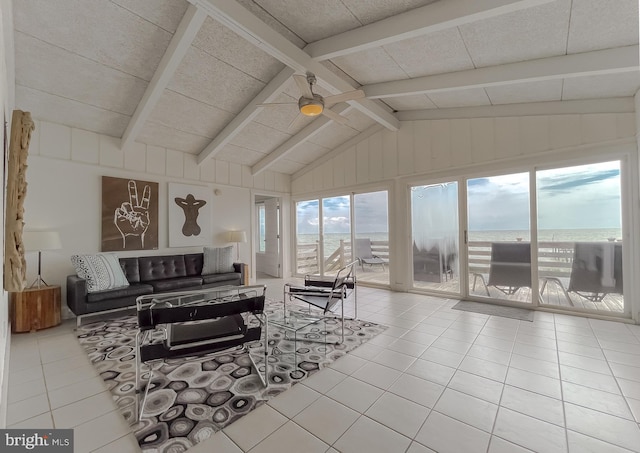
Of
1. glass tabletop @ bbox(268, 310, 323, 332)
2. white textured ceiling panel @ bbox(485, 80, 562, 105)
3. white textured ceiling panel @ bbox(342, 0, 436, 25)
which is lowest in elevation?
glass tabletop @ bbox(268, 310, 323, 332)

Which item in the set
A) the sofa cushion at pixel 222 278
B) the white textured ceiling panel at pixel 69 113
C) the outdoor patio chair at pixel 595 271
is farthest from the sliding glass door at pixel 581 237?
the white textured ceiling panel at pixel 69 113

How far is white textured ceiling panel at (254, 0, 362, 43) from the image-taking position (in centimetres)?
253

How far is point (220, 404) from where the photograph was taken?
1876 millimetres

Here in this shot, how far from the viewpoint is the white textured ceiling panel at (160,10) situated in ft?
8.25

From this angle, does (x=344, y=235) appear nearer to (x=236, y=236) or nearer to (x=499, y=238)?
(x=236, y=236)

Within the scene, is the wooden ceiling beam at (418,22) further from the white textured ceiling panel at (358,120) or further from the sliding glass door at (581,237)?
the sliding glass door at (581,237)

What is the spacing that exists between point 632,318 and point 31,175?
8207 mm

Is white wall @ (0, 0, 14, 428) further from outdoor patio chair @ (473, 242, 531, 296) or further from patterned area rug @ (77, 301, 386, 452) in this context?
outdoor patio chair @ (473, 242, 531, 296)

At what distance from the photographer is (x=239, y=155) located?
574 cm

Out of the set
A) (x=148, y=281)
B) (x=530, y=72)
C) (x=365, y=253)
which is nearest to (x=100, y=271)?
(x=148, y=281)

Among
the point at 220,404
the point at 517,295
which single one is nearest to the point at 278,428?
the point at 220,404

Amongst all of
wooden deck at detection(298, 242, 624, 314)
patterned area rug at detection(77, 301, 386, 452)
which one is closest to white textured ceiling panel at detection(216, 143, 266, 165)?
wooden deck at detection(298, 242, 624, 314)

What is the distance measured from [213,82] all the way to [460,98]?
12.0 ft

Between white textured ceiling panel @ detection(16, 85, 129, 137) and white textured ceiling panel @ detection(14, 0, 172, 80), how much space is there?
41.1 inches
